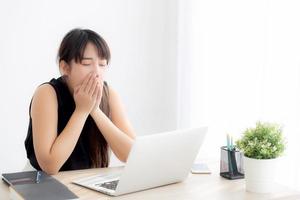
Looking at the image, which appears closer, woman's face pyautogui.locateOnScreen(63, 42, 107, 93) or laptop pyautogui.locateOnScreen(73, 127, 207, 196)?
laptop pyautogui.locateOnScreen(73, 127, 207, 196)

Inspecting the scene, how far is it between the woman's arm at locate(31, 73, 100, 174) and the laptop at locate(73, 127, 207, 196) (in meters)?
0.19

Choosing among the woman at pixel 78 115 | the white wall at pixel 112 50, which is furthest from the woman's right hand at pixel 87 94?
the white wall at pixel 112 50

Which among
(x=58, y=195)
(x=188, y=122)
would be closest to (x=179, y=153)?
(x=58, y=195)

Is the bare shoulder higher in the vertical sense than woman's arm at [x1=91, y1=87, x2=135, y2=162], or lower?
higher

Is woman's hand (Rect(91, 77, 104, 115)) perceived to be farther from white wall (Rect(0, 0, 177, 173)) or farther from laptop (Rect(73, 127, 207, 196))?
white wall (Rect(0, 0, 177, 173))

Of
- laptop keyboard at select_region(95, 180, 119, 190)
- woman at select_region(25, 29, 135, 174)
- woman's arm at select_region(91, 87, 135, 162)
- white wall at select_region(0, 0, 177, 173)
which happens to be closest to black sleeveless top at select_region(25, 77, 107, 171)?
woman at select_region(25, 29, 135, 174)

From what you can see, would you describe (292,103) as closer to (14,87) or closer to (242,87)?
(242,87)

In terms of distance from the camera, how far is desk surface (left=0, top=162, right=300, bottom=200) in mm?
1393

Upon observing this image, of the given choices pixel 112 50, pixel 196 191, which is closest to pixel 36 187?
pixel 196 191

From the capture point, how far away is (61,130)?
1974 mm

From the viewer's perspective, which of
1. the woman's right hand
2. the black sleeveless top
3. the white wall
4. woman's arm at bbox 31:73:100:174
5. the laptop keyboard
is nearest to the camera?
the laptop keyboard

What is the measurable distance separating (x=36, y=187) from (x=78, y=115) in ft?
1.47

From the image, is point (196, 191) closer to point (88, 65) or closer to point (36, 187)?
point (36, 187)

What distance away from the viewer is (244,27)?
101 inches
